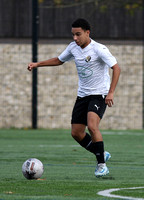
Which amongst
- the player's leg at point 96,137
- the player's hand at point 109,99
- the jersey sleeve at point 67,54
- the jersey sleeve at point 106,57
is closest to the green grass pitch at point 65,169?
the player's leg at point 96,137

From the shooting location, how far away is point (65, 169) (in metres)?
9.72

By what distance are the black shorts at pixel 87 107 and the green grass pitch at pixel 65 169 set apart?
2.47 ft

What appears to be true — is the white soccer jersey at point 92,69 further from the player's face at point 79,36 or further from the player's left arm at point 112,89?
the player's left arm at point 112,89

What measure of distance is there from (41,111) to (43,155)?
10.1 metres

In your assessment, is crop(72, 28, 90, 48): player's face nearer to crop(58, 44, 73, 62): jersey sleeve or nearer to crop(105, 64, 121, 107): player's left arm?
crop(58, 44, 73, 62): jersey sleeve

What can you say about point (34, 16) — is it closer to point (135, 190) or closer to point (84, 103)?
point (84, 103)

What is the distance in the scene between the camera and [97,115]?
9.02 m

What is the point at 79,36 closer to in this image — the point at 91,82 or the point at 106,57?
the point at 106,57

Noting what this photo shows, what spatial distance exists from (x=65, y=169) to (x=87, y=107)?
1.02 meters

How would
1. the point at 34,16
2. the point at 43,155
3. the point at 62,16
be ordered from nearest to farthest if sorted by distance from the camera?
1. the point at 43,155
2. the point at 34,16
3. the point at 62,16

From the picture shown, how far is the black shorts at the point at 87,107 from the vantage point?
9.08 m

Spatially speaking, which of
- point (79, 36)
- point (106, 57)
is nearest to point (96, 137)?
point (106, 57)

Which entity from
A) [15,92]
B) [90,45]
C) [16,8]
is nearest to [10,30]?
[16,8]

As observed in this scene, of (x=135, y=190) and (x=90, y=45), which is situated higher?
(x=90, y=45)
